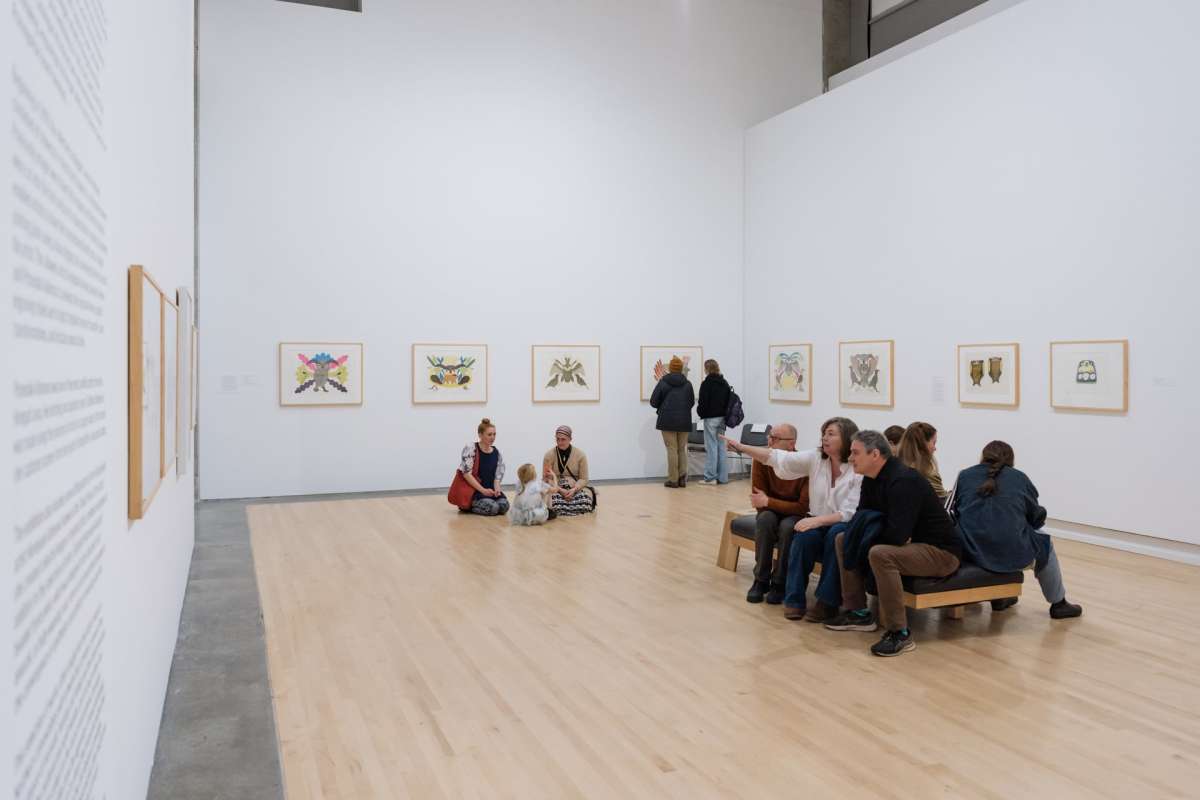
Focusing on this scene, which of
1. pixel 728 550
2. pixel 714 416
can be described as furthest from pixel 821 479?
pixel 714 416

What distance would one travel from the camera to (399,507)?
1288cm

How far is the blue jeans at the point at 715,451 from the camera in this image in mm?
15930

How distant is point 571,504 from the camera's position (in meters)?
12.1

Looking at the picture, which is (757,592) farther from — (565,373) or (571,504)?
(565,373)

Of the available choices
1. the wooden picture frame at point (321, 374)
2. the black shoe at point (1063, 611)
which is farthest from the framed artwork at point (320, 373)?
the black shoe at point (1063, 611)

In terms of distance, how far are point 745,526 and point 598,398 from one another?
8.10m

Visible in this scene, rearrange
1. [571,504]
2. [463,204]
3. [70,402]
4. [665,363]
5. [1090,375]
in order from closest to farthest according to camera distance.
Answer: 1. [70,402]
2. [1090,375]
3. [571,504]
4. [463,204]
5. [665,363]

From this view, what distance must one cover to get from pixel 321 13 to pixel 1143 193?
39.3 feet

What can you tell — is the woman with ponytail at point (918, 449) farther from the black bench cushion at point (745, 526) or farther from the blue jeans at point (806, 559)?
the black bench cushion at point (745, 526)

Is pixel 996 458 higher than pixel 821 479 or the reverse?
higher

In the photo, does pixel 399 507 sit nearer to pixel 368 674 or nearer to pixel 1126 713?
pixel 368 674

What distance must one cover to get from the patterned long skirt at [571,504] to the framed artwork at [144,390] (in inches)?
307

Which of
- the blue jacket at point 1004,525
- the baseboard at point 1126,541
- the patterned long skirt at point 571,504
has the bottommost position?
the baseboard at point 1126,541

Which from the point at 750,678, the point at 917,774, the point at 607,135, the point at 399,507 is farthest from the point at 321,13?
the point at 917,774
